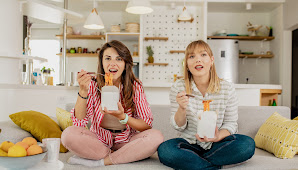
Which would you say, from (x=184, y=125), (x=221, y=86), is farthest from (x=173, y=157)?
(x=221, y=86)

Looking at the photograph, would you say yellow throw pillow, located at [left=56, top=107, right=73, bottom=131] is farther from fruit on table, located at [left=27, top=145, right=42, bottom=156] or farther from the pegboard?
the pegboard

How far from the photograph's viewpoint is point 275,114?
2.17m

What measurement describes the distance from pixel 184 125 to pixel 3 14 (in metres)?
2.54

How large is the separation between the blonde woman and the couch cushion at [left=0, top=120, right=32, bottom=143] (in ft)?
2.79

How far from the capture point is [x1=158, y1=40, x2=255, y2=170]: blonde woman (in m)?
1.62

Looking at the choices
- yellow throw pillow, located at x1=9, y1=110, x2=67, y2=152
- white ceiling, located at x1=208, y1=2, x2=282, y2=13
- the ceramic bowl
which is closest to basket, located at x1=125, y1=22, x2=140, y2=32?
white ceiling, located at x1=208, y1=2, x2=282, y2=13

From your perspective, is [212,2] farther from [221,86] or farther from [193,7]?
[221,86]

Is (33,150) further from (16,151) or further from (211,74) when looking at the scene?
(211,74)

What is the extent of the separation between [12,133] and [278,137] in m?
1.64

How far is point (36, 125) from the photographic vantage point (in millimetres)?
1922

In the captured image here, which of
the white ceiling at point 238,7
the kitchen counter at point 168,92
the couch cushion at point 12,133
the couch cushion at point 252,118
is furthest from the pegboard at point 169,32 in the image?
the couch cushion at point 12,133

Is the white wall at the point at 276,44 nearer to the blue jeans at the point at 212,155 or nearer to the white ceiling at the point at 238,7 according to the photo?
the white ceiling at the point at 238,7

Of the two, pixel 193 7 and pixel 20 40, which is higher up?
pixel 193 7

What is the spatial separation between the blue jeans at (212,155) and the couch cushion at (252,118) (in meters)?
0.60
